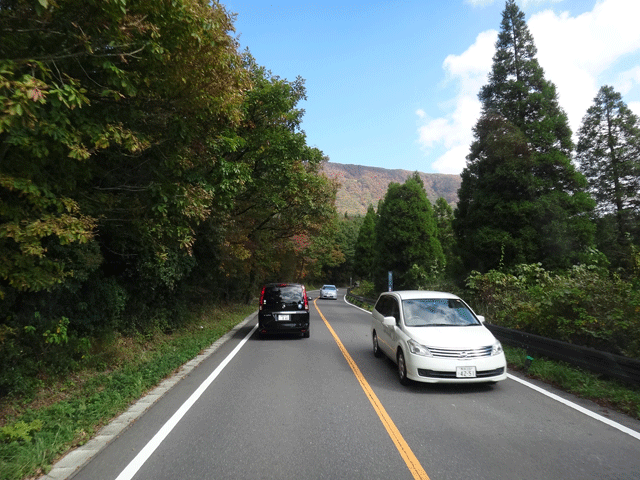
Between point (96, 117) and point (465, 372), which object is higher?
point (96, 117)

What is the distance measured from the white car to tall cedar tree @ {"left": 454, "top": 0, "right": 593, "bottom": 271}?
1078 centimetres

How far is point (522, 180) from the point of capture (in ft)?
61.4

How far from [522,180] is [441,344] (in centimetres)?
Result: 1477

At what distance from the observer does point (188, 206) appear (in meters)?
6.78

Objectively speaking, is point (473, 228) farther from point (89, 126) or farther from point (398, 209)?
point (89, 126)

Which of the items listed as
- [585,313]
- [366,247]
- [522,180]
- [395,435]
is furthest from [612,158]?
[366,247]

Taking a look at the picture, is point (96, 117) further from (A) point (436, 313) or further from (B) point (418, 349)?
(A) point (436, 313)

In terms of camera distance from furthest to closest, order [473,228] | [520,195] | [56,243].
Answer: [473,228]
[520,195]
[56,243]

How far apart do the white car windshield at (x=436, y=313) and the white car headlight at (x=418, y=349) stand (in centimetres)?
79

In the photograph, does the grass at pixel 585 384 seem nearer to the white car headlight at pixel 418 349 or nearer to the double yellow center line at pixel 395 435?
the white car headlight at pixel 418 349

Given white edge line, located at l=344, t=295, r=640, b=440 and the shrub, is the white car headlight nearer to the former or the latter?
white edge line, located at l=344, t=295, r=640, b=440

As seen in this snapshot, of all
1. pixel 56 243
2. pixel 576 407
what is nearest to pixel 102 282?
pixel 56 243

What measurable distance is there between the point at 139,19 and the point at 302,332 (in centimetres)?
1010

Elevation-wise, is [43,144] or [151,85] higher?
[151,85]
